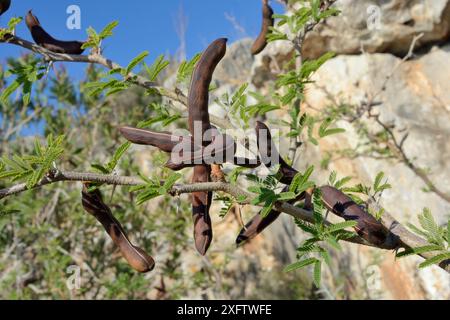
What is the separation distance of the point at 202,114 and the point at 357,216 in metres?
0.44

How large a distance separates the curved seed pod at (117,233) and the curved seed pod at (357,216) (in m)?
0.50

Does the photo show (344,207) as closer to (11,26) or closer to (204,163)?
(204,163)

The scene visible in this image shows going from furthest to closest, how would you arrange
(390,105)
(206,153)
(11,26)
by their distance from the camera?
(390,105) < (11,26) < (206,153)

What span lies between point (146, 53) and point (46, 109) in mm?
4567

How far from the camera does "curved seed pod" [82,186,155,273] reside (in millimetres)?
1208

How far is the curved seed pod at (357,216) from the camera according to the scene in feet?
3.49

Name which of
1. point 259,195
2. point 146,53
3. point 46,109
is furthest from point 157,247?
point 259,195

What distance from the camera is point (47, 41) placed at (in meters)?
1.67

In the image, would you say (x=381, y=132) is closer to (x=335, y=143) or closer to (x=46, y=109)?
(x=335, y=143)

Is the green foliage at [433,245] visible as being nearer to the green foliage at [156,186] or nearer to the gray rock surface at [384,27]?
the green foliage at [156,186]

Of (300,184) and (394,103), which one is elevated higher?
(394,103)

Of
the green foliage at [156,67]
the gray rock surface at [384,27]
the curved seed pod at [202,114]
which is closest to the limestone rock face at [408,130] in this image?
the gray rock surface at [384,27]

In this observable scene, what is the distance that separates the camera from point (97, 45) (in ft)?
5.17

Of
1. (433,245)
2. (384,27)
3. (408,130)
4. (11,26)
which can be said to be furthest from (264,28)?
(384,27)
